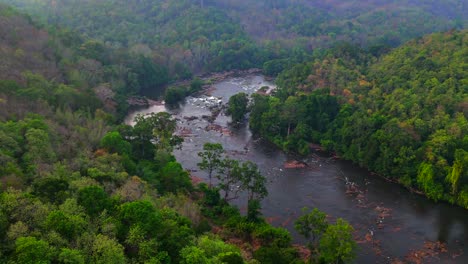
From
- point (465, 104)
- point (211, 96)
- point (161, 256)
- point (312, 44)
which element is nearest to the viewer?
point (161, 256)

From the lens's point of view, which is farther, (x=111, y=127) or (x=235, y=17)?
(x=235, y=17)

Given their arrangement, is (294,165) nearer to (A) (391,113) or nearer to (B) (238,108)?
(A) (391,113)

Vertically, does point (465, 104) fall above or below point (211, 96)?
above

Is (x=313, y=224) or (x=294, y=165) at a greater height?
(x=313, y=224)

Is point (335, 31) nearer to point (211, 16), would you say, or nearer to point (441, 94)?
point (211, 16)

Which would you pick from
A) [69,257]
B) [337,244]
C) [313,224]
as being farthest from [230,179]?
[69,257]

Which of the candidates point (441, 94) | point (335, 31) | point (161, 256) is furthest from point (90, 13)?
point (161, 256)
